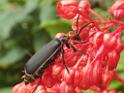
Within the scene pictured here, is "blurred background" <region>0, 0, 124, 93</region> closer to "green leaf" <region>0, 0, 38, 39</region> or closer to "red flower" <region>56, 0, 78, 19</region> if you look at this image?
"green leaf" <region>0, 0, 38, 39</region>

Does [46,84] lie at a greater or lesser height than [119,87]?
greater

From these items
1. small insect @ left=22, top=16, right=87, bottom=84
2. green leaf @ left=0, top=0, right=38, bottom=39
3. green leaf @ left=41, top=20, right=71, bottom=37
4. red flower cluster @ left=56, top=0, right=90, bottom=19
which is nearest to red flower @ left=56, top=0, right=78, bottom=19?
red flower cluster @ left=56, top=0, right=90, bottom=19

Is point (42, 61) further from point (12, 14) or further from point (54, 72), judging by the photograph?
point (12, 14)

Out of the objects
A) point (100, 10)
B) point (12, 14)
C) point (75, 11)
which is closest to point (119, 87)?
point (100, 10)

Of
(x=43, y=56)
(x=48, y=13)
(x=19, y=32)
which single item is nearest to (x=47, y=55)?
(x=43, y=56)

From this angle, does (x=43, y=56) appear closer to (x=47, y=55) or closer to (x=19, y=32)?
(x=47, y=55)

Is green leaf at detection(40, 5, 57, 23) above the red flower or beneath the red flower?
beneath
